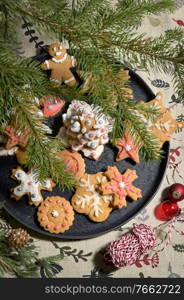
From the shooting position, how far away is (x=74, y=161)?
96 centimetres

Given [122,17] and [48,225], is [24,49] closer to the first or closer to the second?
[48,225]

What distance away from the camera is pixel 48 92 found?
0.57 m

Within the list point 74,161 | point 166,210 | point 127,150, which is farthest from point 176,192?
point 74,161

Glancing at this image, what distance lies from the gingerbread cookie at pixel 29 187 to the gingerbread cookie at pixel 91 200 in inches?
2.9

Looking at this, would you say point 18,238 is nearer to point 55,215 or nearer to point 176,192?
point 55,215

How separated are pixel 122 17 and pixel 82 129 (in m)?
0.35

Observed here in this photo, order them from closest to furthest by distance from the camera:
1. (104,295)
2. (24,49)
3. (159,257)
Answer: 1. (104,295)
2. (159,257)
3. (24,49)

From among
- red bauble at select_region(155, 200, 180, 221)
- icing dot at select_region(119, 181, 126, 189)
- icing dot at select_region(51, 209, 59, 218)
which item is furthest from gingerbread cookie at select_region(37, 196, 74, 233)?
red bauble at select_region(155, 200, 180, 221)

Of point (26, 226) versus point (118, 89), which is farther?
point (26, 226)

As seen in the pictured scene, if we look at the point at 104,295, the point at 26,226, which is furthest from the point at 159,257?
the point at 26,226

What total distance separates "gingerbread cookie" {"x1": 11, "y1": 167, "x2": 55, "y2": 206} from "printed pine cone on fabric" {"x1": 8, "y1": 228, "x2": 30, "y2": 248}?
0.26 feet

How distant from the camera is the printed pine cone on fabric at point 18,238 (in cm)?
88

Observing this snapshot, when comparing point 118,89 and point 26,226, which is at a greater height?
point 118,89

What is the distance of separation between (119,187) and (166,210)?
15cm
